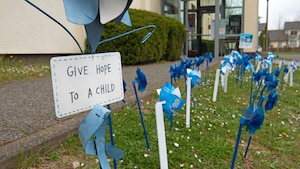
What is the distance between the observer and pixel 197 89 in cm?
405

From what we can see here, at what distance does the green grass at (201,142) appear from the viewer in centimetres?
167

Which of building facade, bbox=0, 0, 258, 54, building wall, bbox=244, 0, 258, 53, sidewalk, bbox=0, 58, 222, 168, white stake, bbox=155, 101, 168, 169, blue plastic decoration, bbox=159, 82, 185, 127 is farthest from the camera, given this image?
building wall, bbox=244, 0, 258, 53

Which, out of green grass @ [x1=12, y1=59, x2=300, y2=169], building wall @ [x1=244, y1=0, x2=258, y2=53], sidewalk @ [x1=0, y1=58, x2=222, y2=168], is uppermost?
building wall @ [x1=244, y1=0, x2=258, y2=53]

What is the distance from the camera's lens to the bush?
7625mm

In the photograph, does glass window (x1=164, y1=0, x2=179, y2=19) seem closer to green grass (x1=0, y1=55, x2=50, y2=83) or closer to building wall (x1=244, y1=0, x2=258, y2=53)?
building wall (x1=244, y1=0, x2=258, y2=53)

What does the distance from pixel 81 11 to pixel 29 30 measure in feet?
21.5

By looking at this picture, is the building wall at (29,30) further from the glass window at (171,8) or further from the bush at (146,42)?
the glass window at (171,8)

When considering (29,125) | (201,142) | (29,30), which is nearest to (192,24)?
(29,30)

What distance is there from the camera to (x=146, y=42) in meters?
8.25

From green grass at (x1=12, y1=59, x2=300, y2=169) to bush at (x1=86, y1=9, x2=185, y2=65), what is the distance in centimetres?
502

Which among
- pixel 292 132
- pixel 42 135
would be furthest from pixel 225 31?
pixel 42 135

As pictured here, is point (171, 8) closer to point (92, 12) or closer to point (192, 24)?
point (192, 24)

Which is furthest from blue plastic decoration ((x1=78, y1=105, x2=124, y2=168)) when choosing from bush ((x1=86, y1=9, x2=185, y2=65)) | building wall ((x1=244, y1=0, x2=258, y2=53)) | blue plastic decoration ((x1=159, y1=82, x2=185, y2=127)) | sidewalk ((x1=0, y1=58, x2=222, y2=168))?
building wall ((x1=244, y1=0, x2=258, y2=53))

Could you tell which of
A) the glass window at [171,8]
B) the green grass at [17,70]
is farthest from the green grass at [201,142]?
the glass window at [171,8]
